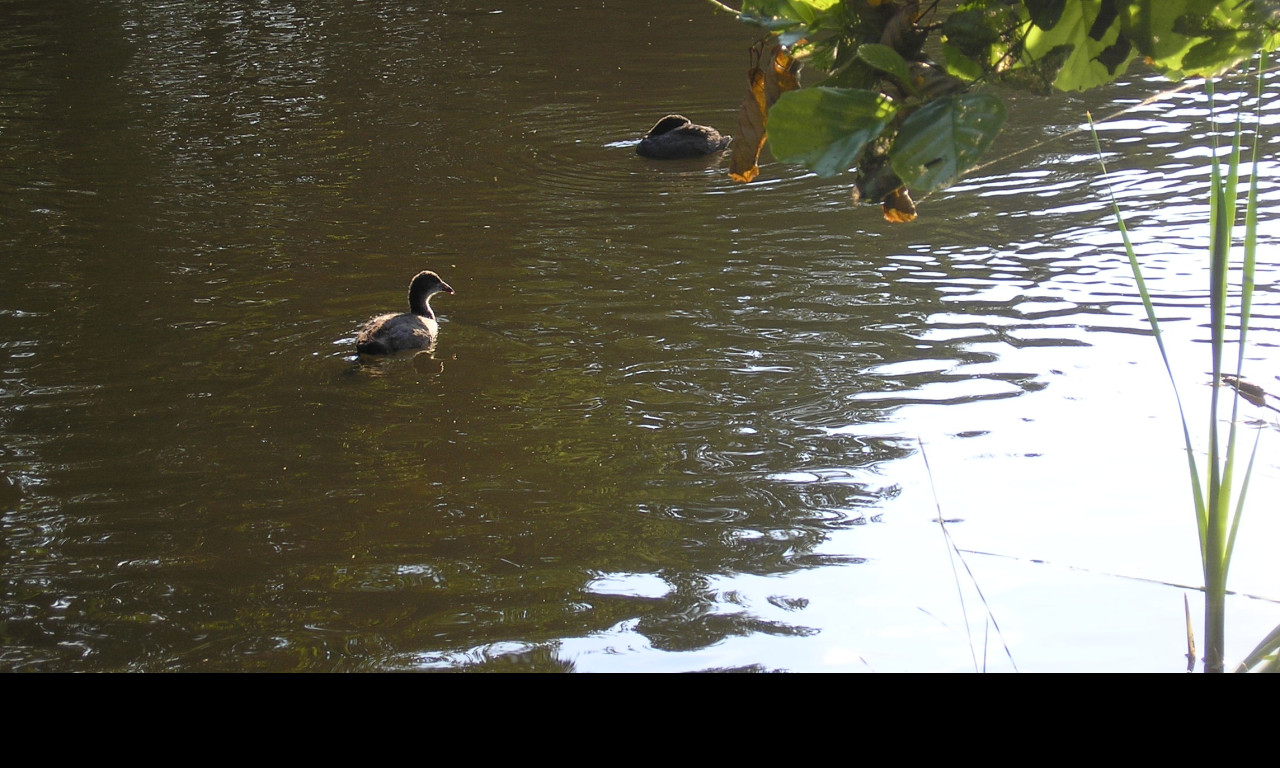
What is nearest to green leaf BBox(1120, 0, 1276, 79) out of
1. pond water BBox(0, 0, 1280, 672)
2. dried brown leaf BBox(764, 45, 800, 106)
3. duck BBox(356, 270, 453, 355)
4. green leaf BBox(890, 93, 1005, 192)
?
green leaf BBox(890, 93, 1005, 192)

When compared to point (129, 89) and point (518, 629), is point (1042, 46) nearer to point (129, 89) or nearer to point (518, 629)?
point (518, 629)

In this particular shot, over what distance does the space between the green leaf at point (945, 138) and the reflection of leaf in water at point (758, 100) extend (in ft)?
1.49

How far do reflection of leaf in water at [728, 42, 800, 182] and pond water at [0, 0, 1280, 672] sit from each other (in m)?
1.94

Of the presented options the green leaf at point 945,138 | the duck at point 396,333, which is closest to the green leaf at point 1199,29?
the green leaf at point 945,138

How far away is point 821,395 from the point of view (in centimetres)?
694

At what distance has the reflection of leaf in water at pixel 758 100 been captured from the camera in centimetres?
215

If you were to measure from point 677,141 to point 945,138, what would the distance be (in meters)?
10.2

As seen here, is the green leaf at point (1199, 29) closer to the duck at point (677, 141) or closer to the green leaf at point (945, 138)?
the green leaf at point (945, 138)

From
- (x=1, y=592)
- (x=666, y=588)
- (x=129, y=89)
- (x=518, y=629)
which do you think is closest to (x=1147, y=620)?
(x=666, y=588)

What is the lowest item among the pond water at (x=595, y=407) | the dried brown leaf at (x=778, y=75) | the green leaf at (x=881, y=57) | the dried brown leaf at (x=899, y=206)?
the pond water at (x=595, y=407)

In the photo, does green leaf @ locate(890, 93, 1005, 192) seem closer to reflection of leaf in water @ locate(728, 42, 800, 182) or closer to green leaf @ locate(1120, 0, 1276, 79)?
green leaf @ locate(1120, 0, 1276, 79)

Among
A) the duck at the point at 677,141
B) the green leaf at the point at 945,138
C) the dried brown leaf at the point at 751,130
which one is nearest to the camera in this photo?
the green leaf at the point at 945,138

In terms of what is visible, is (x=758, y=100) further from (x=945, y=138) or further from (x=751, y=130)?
(x=945, y=138)

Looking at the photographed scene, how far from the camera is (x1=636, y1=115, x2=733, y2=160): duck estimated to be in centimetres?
1166
